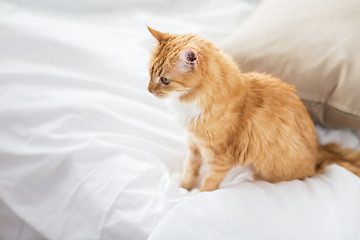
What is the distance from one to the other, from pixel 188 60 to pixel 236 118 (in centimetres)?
30

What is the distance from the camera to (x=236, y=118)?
3.00ft

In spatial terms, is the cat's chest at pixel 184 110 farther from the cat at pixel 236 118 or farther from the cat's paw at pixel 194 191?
the cat's paw at pixel 194 191

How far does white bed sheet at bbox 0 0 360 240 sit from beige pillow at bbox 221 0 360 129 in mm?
198

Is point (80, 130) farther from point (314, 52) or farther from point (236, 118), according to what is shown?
point (314, 52)

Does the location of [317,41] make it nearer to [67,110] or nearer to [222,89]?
[222,89]

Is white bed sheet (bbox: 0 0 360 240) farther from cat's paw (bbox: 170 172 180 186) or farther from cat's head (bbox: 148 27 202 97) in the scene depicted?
cat's head (bbox: 148 27 202 97)

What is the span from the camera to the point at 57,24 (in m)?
1.41

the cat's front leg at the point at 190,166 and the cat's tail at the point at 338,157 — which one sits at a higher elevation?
the cat's tail at the point at 338,157

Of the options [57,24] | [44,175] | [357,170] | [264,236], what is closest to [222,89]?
[264,236]

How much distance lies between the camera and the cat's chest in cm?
89

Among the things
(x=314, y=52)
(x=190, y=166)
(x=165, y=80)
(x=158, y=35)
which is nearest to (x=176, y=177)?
(x=190, y=166)

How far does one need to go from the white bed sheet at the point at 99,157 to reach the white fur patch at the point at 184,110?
0.19 meters

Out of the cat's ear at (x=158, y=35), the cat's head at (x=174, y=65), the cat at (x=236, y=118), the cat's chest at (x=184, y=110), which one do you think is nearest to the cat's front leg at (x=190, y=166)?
the cat at (x=236, y=118)

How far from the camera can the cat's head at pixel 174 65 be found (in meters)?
0.76
